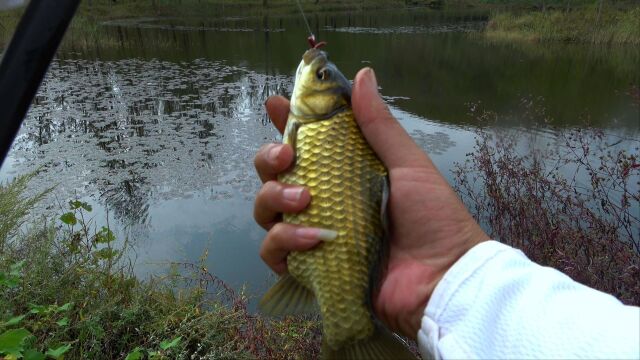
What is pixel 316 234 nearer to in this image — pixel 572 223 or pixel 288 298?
pixel 288 298

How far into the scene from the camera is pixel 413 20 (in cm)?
3641

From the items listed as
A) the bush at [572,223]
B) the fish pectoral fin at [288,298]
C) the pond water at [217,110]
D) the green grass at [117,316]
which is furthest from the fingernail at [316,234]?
the pond water at [217,110]

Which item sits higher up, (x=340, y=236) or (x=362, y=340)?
(x=340, y=236)

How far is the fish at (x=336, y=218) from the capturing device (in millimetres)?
1721

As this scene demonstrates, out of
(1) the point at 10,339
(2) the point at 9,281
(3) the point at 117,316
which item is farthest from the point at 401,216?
(3) the point at 117,316

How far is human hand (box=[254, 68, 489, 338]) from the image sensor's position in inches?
75.9

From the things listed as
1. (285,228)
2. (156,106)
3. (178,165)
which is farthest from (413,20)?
(285,228)

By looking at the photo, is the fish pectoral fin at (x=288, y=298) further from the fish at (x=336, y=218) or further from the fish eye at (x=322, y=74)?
the fish eye at (x=322, y=74)

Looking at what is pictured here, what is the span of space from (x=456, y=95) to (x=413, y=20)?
82.3 ft

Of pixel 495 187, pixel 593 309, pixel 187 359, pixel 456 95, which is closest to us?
pixel 593 309

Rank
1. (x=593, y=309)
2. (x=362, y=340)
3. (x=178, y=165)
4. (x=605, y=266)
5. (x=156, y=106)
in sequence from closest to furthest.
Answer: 1. (x=593, y=309)
2. (x=362, y=340)
3. (x=605, y=266)
4. (x=178, y=165)
5. (x=156, y=106)

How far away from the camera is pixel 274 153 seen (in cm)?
195

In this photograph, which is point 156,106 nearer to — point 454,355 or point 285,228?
point 285,228

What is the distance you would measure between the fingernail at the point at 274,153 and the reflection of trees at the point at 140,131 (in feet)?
17.3
